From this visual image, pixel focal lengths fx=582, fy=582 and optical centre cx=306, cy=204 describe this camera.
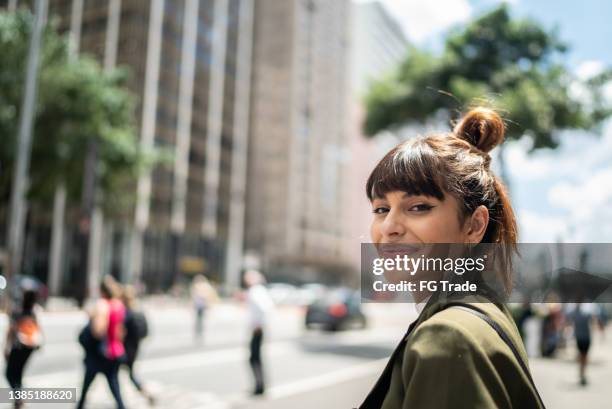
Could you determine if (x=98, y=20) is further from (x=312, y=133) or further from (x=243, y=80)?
(x=312, y=133)

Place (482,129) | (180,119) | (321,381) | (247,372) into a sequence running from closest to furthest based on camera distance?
(482,129), (321,381), (247,372), (180,119)

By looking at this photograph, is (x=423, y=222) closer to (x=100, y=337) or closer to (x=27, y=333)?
(x=100, y=337)

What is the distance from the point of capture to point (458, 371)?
92 centimetres

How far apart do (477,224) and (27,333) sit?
657cm

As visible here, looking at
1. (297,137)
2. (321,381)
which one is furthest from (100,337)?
(297,137)

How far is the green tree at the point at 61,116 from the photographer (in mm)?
19219

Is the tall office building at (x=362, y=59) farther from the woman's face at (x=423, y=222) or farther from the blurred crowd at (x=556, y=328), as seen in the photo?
the woman's face at (x=423, y=222)

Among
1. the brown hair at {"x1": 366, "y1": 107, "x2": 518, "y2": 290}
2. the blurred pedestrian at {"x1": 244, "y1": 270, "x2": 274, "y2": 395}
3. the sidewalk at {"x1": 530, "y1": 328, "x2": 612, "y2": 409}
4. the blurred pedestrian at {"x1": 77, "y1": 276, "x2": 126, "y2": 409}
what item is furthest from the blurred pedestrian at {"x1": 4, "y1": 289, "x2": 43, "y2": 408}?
the brown hair at {"x1": 366, "y1": 107, "x2": 518, "y2": 290}

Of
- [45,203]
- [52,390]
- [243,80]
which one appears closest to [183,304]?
[45,203]

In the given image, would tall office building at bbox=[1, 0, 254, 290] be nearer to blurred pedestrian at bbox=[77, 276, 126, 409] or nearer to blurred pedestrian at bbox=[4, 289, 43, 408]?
blurred pedestrian at bbox=[4, 289, 43, 408]

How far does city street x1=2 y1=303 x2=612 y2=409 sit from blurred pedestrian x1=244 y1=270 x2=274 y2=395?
0.45 meters

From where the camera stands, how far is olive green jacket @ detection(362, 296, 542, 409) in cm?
91

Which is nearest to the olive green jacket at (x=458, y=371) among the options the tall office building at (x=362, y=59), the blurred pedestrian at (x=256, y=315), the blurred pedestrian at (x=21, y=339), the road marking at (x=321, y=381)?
the blurred pedestrian at (x=21, y=339)

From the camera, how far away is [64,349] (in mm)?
12922
